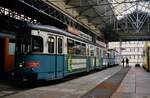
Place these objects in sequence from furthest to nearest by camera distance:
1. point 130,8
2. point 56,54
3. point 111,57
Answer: point 130,8, point 111,57, point 56,54

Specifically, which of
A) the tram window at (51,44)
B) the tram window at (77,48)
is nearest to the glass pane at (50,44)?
the tram window at (51,44)

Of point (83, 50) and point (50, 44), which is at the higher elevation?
point (50, 44)

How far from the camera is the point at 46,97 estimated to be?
36.9ft

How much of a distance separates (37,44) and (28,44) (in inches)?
18.0

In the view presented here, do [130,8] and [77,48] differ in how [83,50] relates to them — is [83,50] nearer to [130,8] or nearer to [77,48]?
[77,48]

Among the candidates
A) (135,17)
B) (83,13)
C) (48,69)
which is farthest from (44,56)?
(135,17)

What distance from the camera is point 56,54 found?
52.4 ft

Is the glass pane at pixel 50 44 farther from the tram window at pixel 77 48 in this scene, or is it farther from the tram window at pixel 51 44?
the tram window at pixel 77 48

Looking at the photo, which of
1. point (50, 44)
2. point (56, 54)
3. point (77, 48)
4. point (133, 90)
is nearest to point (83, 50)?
point (77, 48)

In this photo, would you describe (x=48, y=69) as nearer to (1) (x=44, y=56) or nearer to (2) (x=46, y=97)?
(1) (x=44, y=56)

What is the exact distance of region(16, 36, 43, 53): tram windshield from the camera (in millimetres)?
14353

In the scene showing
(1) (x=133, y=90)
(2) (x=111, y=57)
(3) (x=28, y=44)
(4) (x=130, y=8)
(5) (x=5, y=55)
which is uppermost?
(4) (x=130, y=8)

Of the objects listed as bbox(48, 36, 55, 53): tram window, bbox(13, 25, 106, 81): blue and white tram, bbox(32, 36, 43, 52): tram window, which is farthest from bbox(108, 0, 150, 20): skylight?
bbox(32, 36, 43, 52): tram window

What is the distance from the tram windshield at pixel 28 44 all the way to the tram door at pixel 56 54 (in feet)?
2.59
